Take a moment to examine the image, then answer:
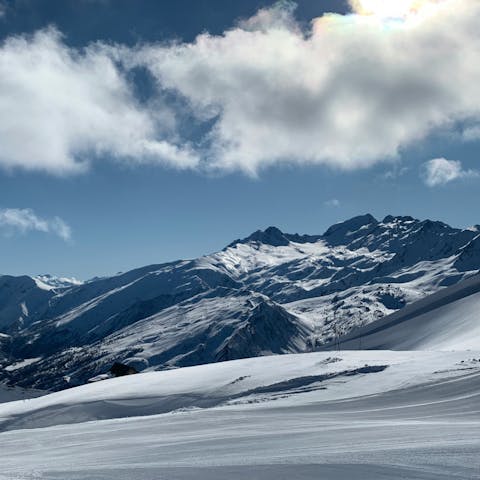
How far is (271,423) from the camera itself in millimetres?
23766

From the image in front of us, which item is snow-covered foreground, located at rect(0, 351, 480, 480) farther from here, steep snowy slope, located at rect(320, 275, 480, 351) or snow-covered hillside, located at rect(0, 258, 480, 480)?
steep snowy slope, located at rect(320, 275, 480, 351)

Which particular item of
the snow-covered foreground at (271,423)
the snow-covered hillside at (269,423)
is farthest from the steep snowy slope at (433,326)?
the snow-covered foreground at (271,423)

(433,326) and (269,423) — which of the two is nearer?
(269,423)

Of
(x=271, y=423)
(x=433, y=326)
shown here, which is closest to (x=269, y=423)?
(x=271, y=423)

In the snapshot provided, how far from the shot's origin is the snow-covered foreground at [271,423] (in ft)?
46.4

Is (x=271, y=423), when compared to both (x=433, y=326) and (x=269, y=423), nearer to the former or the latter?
(x=269, y=423)

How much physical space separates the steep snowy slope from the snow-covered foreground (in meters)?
25.8

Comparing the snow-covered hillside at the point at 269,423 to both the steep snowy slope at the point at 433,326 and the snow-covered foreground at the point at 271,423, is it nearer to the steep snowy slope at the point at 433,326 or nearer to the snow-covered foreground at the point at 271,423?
the snow-covered foreground at the point at 271,423

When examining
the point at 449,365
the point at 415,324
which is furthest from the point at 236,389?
the point at 415,324

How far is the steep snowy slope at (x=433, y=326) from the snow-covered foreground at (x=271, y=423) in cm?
2576

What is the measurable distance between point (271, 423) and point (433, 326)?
6263 centimetres

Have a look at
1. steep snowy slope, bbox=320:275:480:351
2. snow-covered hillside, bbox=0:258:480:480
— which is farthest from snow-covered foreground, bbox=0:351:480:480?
steep snowy slope, bbox=320:275:480:351

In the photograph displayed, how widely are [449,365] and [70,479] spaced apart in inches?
970

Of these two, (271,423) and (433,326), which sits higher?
(433,326)
